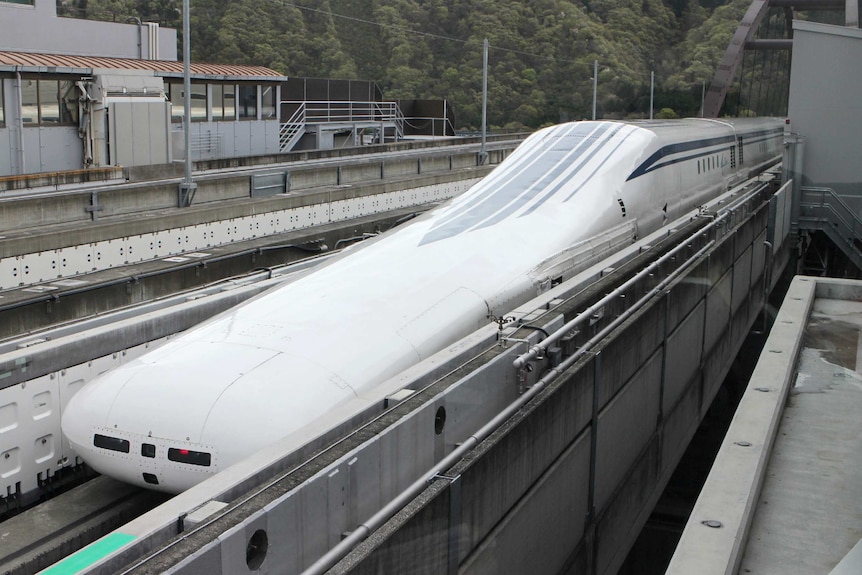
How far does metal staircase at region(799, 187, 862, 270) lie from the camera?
2406cm

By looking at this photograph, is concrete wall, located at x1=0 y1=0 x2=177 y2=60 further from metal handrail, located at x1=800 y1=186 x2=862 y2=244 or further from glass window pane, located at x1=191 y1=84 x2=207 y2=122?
metal handrail, located at x1=800 y1=186 x2=862 y2=244

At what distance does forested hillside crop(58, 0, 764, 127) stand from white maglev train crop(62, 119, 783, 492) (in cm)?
4306

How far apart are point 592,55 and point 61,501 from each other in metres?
58.3

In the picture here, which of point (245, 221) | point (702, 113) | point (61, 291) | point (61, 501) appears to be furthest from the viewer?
point (702, 113)

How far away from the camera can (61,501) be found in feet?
28.7

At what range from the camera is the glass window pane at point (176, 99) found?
34500 mm

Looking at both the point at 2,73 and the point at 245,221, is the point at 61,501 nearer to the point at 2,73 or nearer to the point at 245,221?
the point at 245,221

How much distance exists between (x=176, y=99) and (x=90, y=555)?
31.5 metres

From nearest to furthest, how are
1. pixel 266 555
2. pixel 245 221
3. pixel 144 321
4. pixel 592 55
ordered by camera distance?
pixel 266 555
pixel 144 321
pixel 245 221
pixel 592 55

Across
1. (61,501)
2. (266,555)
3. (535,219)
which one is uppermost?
(535,219)

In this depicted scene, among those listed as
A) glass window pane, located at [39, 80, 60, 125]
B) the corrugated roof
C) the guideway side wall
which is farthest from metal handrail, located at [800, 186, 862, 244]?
glass window pane, located at [39, 80, 60, 125]

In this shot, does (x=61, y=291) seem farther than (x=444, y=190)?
No

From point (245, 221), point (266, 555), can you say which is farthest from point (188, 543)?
point (245, 221)

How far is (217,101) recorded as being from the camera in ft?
120
